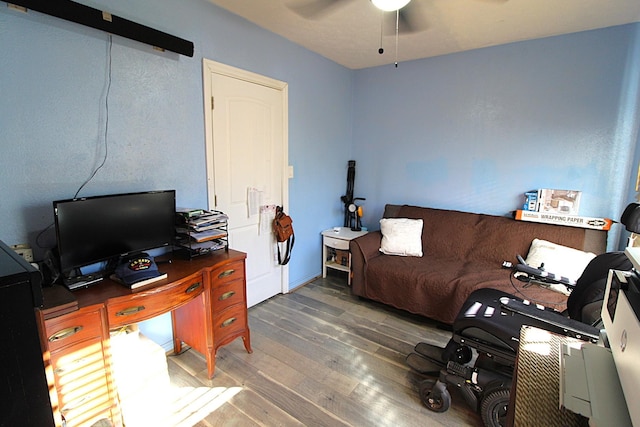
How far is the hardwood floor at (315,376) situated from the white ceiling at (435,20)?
2427 mm

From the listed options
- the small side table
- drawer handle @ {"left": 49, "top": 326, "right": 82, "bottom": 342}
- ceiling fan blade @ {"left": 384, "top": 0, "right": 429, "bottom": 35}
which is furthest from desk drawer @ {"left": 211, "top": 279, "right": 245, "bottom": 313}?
ceiling fan blade @ {"left": 384, "top": 0, "right": 429, "bottom": 35}

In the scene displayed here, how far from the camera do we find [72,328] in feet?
Answer: 4.50

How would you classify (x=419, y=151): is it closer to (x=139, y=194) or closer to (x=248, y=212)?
(x=248, y=212)

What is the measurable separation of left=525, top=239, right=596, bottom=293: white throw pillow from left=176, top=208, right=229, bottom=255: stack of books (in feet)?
8.23

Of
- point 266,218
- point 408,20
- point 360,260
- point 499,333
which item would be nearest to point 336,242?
point 360,260

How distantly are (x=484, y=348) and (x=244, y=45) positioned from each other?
2.71 meters

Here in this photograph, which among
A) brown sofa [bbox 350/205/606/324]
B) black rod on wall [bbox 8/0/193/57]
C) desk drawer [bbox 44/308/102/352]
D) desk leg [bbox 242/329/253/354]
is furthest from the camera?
brown sofa [bbox 350/205/606/324]

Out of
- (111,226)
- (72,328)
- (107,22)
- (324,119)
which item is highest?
(107,22)

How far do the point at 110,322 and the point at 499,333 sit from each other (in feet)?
6.39

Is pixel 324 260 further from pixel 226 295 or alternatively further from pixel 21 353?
pixel 21 353

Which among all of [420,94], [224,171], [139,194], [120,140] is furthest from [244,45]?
[420,94]

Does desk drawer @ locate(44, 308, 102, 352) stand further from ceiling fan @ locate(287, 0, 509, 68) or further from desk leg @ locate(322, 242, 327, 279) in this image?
desk leg @ locate(322, 242, 327, 279)

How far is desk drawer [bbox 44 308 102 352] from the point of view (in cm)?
130

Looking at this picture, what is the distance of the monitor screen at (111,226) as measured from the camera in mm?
1532
